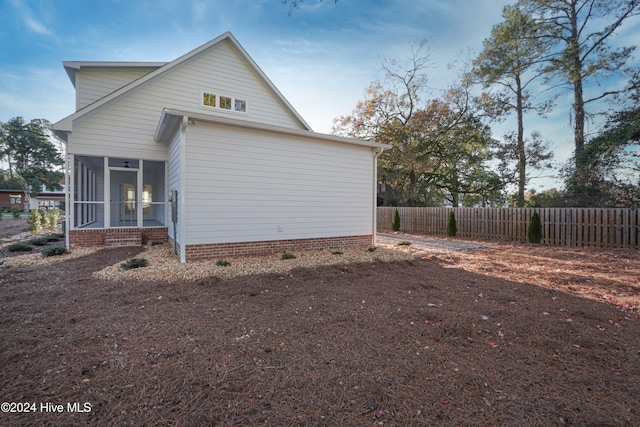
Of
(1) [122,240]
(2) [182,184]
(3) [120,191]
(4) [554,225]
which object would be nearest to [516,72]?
(4) [554,225]

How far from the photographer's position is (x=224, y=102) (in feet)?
34.1

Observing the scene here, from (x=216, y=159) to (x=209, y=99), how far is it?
478 centimetres

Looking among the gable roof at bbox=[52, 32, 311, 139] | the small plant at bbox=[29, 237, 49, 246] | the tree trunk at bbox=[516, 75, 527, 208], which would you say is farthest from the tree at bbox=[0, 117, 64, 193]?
the tree trunk at bbox=[516, 75, 527, 208]

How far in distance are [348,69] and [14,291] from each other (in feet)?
38.0

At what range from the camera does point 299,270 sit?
5.95 meters

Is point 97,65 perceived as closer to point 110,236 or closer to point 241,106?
point 241,106

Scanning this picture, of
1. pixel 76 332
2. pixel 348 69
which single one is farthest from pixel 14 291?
pixel 348 69

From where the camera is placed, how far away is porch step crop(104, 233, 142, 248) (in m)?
8.56

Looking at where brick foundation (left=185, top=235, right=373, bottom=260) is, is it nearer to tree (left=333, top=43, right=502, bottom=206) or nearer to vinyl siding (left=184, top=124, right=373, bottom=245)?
vinyl siding (left=184, top=124, right=373, bottom=245)

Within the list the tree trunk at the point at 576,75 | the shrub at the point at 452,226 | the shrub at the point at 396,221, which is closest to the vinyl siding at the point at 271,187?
the shrub at the point at 452,226

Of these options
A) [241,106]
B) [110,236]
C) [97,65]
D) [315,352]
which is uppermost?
[97,65]

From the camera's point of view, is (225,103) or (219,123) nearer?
(219,123)

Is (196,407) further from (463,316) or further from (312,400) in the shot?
(463,316)

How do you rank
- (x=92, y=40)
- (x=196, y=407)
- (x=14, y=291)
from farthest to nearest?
(x=92, y=40) < (x=14, y=291) < (x=196, y=407)
